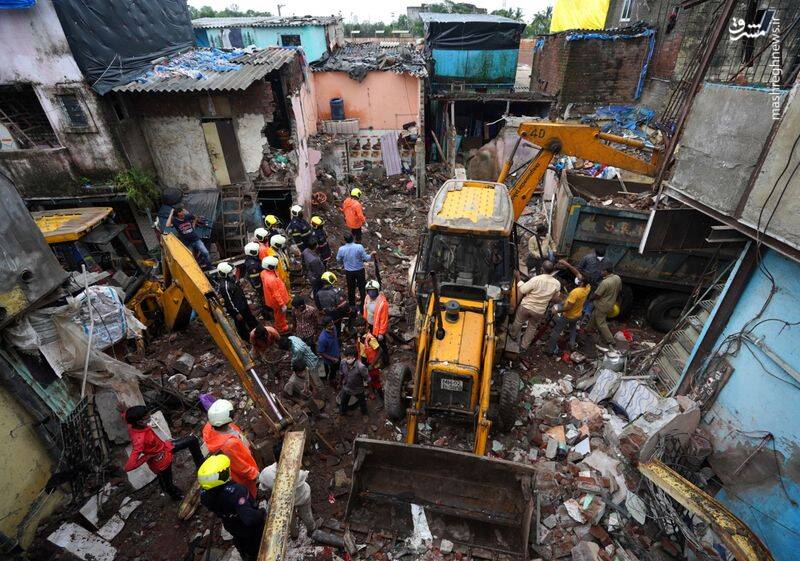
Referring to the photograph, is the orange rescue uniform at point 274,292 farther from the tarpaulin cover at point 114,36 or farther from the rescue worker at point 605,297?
the tarpaulin cover at point 114,36

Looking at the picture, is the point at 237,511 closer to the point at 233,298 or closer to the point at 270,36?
the point at 233,298

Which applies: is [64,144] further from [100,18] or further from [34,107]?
[100,18]

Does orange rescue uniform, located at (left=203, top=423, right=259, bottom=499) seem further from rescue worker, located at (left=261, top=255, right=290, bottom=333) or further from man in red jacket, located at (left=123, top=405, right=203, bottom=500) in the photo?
rescue worker, located at (left=261, top=255, right=290, bottom=333)

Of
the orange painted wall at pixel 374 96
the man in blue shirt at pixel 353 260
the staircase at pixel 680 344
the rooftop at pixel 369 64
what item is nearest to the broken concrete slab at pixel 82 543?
the man in blue shirt at pixel 353 260

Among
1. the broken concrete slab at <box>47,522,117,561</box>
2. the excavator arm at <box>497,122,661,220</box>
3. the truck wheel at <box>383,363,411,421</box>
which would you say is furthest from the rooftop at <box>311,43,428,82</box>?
the broken concrete slab at <box>47,522,117,561</box>

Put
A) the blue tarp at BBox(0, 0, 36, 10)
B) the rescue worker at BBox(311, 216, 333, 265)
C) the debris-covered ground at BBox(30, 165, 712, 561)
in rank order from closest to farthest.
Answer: the debris-covered ground at BBox(30, 165, 712, 561), the blue tarp at BBox(0, 0, 36, 10), the rescue worker at BBox(311, 216, 333, 265)

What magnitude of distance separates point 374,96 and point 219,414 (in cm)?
1273

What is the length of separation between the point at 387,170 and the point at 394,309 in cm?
804

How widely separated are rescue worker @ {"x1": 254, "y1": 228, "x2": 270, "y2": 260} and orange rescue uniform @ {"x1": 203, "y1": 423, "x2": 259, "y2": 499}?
3.81 m

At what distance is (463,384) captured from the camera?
4375 mm

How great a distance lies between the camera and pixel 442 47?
16.8 m

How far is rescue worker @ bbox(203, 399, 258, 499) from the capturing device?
3.57 metres

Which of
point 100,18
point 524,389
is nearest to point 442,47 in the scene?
point 100,18

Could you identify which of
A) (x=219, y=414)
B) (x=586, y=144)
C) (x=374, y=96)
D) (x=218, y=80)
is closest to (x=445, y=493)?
(x=219, y=414)
